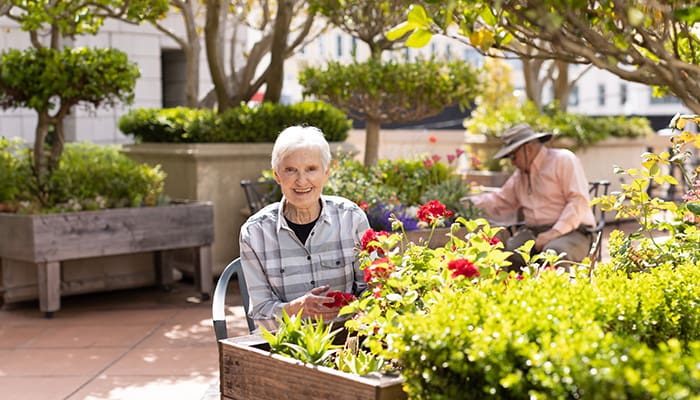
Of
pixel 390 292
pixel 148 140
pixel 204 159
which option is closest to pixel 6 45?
pixel 148 140

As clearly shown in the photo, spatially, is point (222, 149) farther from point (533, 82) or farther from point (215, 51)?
point (533, 82)

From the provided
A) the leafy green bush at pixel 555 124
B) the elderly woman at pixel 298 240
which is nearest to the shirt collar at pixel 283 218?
the elderly woman at pixel 298 240

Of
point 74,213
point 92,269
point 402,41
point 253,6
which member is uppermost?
point 253,6

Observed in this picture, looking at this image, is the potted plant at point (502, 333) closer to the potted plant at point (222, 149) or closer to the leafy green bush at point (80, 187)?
the leafy green bush at point (80, 187)

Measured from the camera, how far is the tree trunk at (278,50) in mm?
7941

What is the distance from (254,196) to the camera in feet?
23.6

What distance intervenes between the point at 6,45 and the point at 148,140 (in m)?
8.84

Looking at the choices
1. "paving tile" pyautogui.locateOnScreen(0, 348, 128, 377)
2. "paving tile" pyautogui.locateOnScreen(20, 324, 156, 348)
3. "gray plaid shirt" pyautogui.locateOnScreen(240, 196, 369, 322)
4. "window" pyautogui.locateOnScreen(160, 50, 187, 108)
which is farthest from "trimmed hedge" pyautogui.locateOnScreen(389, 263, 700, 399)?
"window" pyautogui.locateOnScreen(160, 50, 187, 108)

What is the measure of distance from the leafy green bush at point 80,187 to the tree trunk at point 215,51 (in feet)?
5.10

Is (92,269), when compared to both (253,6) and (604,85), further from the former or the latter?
(604,85)

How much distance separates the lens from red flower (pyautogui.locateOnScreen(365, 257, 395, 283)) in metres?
2.33

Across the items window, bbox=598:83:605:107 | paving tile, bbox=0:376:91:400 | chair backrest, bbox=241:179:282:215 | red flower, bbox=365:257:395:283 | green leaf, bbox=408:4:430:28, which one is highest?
window, bbox=598:83:605:107

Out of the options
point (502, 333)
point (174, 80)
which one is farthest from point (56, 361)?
point (174, 80)

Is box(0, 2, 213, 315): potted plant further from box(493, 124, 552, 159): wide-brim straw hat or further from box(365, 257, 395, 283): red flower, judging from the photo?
box(365, 257, 395, 283): red flower
